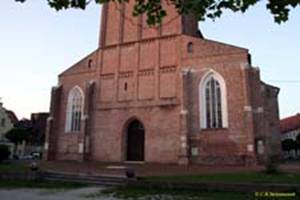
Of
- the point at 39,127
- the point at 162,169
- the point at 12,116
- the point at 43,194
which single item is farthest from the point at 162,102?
the point at 39,127

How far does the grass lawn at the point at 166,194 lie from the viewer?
9.91 m

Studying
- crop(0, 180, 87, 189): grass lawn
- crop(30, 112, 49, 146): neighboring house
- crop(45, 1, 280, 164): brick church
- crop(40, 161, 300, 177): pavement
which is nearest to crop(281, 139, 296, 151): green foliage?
crop(45, 1, 280, 164): brick church

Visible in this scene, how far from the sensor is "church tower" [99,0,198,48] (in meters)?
27.3

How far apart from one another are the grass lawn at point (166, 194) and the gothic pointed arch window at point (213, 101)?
42.2 ft

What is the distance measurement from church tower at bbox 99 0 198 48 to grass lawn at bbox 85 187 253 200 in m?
17.7

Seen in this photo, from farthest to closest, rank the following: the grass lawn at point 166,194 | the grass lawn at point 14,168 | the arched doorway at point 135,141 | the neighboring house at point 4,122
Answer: the neighboring house at point 4,122 → the arched doorway at point 135,141 → the grass lawn at point 14,168 → the grass lawn at point 166,194

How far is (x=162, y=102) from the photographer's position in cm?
2566

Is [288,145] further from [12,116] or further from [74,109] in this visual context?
[12,116]

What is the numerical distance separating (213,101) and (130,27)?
10.5 m

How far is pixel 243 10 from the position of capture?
4.02m

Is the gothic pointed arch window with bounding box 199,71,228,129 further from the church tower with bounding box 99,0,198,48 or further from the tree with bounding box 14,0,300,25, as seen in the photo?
the tree with bounding box 14,0,300,25

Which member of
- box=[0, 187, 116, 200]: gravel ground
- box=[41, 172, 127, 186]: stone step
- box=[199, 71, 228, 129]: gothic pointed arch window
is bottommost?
box=[0, 187, 116, 200]: gravel ground

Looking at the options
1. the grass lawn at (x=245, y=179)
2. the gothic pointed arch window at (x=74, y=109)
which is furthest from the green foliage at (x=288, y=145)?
the grass lawn at (x=245, y=179)

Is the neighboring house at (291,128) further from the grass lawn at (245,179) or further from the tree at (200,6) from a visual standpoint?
the tree at (200,6)
